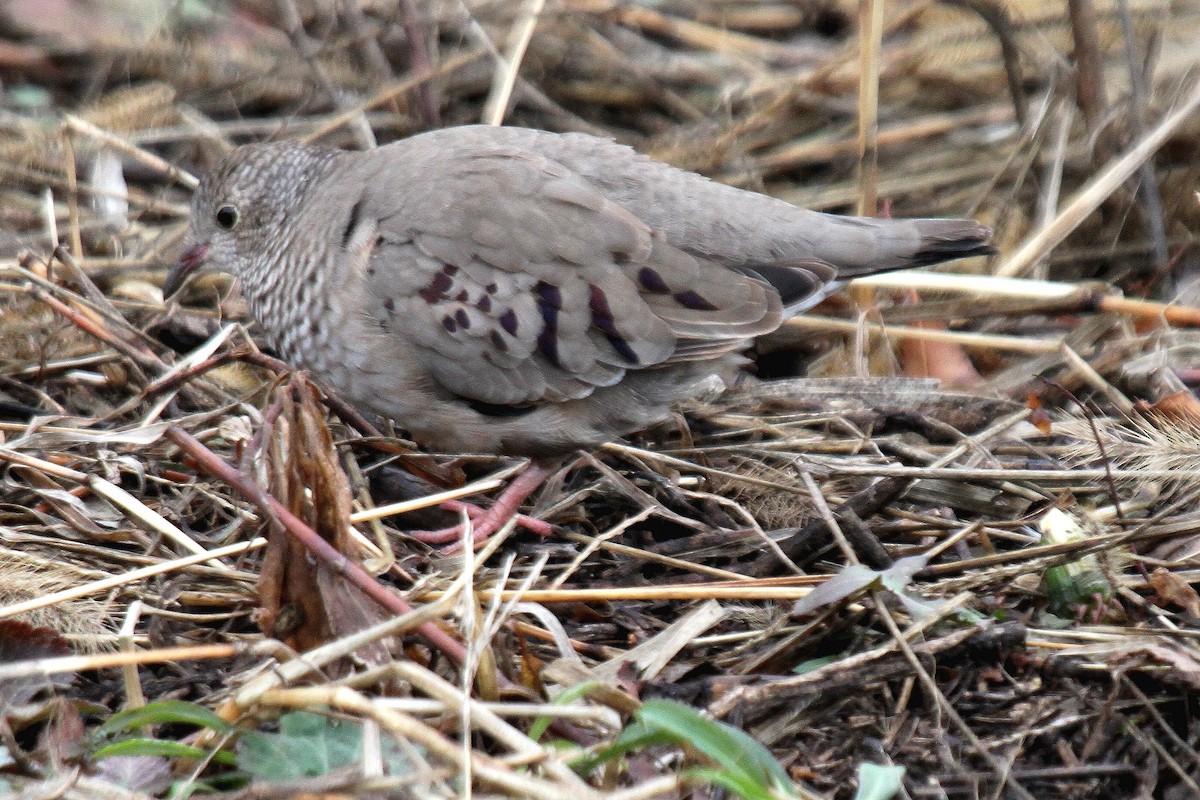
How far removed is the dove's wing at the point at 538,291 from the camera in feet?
11.2

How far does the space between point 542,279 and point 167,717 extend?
59.4 inches

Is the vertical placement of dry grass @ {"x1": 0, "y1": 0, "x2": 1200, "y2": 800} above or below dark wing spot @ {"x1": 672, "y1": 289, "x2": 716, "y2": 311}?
below

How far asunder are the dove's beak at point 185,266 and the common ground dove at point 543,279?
0.47 m

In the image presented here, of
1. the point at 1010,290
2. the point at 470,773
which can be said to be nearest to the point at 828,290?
the point at 1010,290

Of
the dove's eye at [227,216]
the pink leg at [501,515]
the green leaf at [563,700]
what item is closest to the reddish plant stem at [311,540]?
the green leaf at [563,700]

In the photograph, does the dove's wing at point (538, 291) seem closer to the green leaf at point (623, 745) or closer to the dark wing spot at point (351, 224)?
the dark wing spot at point (351, 224)

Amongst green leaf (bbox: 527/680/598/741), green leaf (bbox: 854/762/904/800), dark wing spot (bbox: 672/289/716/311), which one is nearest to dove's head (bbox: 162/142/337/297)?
dark wing spot (bbox: 672/289/716/311)

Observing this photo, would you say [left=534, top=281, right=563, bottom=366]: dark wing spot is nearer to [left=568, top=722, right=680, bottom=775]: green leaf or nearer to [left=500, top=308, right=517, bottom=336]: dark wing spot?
[left=500, top=308, right=517, bottom=336]: dark wing spot

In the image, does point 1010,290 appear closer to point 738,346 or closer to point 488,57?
point 738,346

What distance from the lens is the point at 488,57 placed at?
5.46 metres

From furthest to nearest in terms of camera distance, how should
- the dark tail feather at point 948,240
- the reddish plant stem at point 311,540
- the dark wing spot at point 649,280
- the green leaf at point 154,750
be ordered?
the dark tail feather at point 948,240 → the dark wing spot at point 649,280 → the reddish plant stem at point 311,540 → the green leaf at point 154,750

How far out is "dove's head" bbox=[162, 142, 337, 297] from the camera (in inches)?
155

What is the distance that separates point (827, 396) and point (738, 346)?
0.46 meters

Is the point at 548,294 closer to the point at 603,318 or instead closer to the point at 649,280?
the point at 603,318
